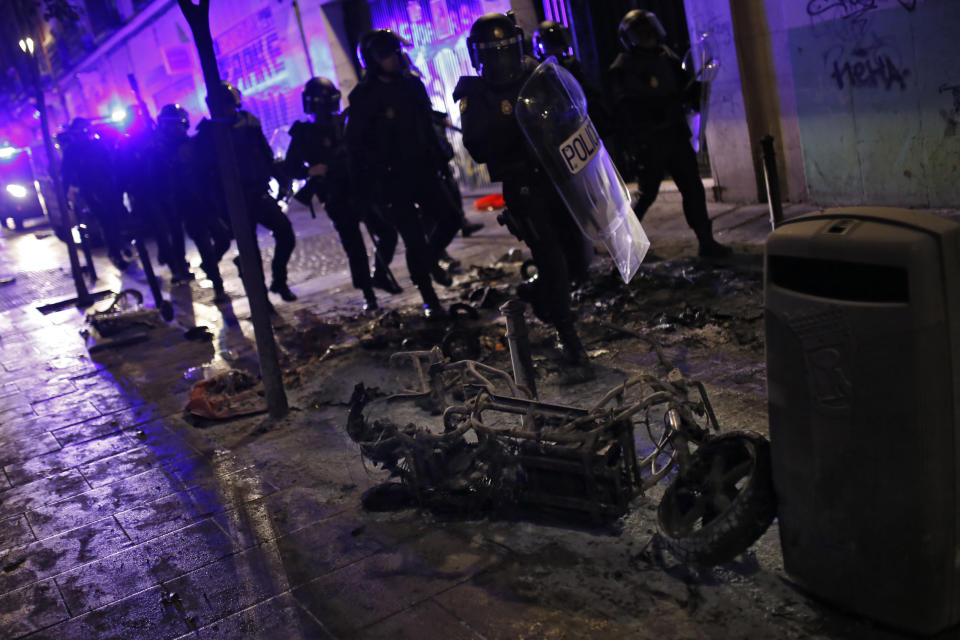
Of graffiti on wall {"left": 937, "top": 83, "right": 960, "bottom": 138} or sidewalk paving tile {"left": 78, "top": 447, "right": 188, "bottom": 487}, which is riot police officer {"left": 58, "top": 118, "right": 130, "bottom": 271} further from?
graffiti on wall {"left": 937, "top": 83, "right": 960, "bottom": 138}

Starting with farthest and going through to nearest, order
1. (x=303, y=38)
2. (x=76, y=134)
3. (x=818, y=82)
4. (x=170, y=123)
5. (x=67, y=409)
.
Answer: (x=303, y=38)
(x=76, y=134)
(x=170, y=123)
(x=818, y=82)
(x=67, y=409)

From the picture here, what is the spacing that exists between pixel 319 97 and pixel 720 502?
6.32m

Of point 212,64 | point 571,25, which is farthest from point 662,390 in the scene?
point 571,25

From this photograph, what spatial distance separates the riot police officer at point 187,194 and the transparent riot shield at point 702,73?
5059 millimetres

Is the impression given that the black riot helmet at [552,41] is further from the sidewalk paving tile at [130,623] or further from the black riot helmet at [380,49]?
the sidewalk paving tile at [130,623]

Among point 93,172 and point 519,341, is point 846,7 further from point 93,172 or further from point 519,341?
point 93,172

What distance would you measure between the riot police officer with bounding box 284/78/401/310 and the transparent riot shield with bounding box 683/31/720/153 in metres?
2.90

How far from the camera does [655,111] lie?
7.43 meters

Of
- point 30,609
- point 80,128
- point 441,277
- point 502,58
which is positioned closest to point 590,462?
point 30,609

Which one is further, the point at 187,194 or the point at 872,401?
the point at 187,194

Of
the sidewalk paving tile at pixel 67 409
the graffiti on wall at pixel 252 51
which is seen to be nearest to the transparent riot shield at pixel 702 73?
the sidewalk paving tile at pixel 67 409

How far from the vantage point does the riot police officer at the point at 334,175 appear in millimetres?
8414

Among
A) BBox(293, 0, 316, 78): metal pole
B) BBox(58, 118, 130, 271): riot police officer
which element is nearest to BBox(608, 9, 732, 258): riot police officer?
BBox(58, 118, 130, 271): riot police officer

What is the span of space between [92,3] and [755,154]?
29.0 meters
